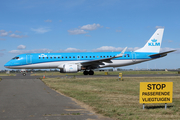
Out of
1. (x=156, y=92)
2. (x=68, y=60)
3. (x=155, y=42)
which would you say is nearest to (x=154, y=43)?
(x=155, y=42)

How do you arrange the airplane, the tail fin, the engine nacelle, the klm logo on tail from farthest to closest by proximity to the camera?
the klm logo on tail
the tail fin
the airplane
the engine nacelle

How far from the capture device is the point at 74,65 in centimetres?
3139

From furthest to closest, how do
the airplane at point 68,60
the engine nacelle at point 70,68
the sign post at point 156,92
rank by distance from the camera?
1. the airplane at point 68,60
2. the engine nacelle at point 70,68
3. the sign post at point 156,92

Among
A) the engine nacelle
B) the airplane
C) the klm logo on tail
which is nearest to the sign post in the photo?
the engine nacelle

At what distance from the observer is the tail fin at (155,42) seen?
36.7 meters

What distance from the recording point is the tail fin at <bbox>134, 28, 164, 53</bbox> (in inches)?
1444

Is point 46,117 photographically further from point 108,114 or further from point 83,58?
point 83,58

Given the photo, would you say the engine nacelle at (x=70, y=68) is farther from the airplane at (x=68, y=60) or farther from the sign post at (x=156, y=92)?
the sign post at (x=156, y=92)

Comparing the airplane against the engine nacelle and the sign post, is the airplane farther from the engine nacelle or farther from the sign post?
the sign post

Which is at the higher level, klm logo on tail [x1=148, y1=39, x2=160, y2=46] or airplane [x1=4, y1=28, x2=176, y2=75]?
klm logo on tail [x1=148, y1=39, x2=160, y2=46]

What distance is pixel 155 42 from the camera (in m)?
37.0

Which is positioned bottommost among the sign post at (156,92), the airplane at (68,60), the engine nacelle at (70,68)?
the sign post at (156,92)

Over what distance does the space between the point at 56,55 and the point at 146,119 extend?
2844 cm

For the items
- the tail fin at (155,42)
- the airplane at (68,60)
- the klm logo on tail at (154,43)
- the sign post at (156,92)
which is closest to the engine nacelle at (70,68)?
the airplane at (68,60)
